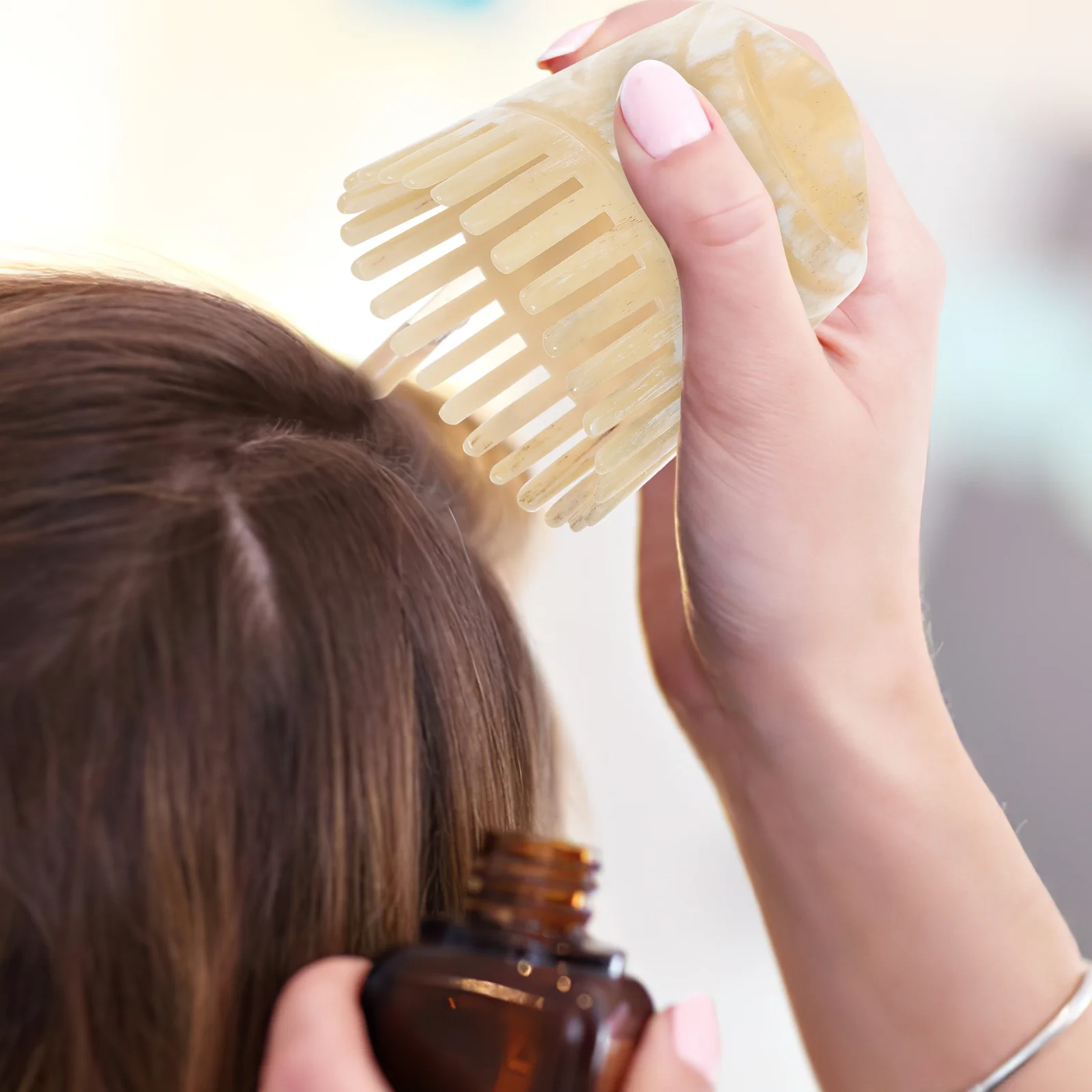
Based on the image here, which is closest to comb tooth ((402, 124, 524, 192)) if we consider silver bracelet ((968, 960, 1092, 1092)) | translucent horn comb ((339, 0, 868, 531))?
translucent horn comb ((339, 0, 868, 531))

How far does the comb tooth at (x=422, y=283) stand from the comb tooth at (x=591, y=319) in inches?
3.0

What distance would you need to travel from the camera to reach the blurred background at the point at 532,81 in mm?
1060

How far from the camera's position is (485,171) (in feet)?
1.58

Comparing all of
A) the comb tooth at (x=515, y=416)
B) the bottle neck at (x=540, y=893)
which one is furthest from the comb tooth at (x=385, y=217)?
the bottle neck at (x=540, y=893)

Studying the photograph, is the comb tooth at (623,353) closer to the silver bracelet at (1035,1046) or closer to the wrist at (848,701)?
the wrist at (848,701)

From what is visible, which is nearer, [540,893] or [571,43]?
[540,893]

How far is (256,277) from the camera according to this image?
1.16 meters

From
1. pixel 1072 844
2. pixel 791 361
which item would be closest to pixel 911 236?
pixel 791 361

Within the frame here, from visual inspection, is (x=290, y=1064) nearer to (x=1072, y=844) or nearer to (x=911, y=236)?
(x=911, y=236)

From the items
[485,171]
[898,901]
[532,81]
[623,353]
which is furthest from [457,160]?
[532,81]

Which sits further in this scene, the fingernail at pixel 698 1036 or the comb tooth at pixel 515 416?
the comb tooth at pixel 515 416

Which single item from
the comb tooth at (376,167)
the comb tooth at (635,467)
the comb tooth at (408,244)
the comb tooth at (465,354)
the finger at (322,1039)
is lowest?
the finger at (322,1039)

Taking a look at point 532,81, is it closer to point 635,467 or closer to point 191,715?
point 635,467

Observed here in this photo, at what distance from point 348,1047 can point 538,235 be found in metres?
0.33
